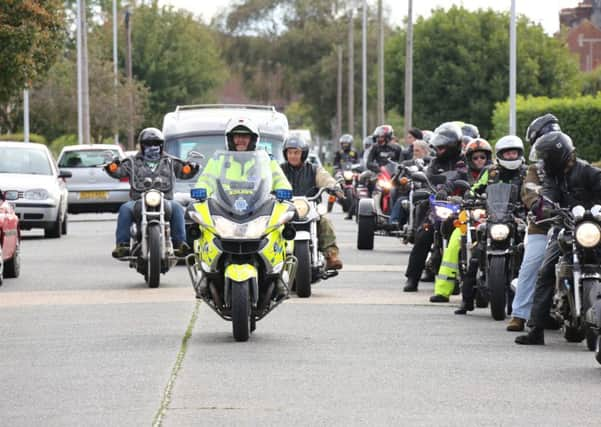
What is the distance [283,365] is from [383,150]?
17.1m

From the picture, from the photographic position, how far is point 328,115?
111 metres

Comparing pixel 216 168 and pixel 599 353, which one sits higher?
pixel 216 168

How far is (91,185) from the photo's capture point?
119 ft

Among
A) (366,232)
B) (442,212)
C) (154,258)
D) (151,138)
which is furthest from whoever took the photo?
(366,232)

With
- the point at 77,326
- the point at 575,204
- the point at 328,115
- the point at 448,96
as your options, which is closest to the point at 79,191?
the point at 77,326

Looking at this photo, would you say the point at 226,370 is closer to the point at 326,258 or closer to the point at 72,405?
the point at 72,405

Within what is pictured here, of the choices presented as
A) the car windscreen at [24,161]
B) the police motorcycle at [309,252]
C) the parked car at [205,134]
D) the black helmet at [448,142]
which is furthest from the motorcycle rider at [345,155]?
the police motorcycle at [309,252]

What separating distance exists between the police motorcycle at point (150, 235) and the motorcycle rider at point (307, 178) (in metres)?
1.72

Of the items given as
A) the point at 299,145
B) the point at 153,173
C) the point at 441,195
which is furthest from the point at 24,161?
the point at 441,195

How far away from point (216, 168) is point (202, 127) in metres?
10.7

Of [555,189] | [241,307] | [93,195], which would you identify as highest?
[555,189]

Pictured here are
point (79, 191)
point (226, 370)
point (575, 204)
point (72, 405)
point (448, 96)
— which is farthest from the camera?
point (448, 96)

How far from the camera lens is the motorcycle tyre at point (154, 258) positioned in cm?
1839

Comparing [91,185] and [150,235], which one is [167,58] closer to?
[91,185]
